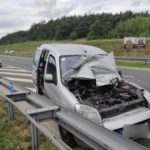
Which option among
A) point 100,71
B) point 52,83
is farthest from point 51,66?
point 100,71

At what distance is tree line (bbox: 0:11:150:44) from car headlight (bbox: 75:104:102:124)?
86603 mm

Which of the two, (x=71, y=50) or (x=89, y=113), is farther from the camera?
(x=71, y=50)

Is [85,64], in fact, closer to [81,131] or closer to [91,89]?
[91,89]

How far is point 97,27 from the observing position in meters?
117

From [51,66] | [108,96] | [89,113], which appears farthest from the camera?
[51,66]

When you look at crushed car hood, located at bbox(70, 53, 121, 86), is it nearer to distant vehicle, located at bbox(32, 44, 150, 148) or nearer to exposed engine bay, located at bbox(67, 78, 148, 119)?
distant vehicle, located at bbox(32, 44, 150, 148)

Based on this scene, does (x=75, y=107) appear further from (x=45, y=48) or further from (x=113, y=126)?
(x=45, y=48)

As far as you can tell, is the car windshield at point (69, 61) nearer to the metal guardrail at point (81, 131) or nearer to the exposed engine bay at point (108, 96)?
the exposed engine bay at point (108, 96)

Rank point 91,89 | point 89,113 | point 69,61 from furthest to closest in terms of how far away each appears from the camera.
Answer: point 69,61
point 91,89
point 89,113

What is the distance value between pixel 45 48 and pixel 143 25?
3709 inches

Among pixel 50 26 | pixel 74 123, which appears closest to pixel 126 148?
pixel 74 123

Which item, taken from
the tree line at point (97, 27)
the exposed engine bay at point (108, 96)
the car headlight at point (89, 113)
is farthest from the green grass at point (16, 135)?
the tree line at point (97, 27)

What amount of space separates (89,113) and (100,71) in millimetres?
1913

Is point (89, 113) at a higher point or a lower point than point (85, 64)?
lower
